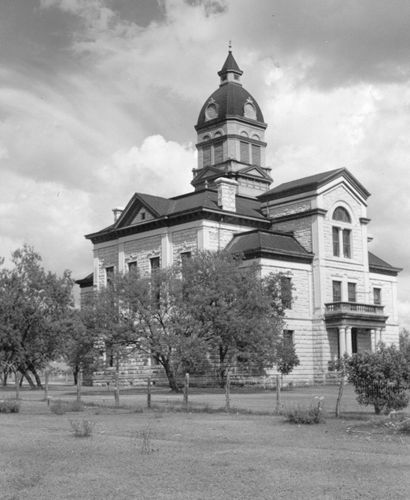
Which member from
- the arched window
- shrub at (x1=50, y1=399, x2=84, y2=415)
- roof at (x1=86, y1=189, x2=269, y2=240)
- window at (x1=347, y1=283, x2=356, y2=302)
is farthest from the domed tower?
shrub at (x1=50, y1=399, x2=84, y2=415)

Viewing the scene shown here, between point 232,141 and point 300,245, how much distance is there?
18.6 meters

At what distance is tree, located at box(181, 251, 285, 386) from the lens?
46.2 metres

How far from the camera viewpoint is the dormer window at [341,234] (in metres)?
62.2

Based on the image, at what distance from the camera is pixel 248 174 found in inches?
2958

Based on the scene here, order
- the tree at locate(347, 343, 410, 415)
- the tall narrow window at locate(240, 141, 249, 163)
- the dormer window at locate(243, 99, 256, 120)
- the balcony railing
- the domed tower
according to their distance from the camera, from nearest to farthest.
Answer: the tree at locate(347, 343, 410, 415), the balcony railing, the domed tower, the tall narrow window at locate(240, 141, 249, 163), the dormer window at locate(243, 99, 256, 120)

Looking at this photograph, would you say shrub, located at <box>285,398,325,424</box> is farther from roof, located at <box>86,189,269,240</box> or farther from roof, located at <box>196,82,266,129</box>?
roof, located at <box>196,82,266,129</box>

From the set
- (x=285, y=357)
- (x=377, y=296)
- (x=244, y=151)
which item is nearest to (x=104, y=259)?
(x=244, y=151)

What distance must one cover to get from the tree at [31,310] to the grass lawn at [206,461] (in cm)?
3289

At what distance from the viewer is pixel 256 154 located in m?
77.6

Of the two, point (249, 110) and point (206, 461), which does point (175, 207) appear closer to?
point (249, 110)

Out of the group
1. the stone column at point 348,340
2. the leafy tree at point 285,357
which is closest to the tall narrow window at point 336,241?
the stone column at point 348,340

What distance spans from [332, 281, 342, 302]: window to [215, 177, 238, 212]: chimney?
979 cm

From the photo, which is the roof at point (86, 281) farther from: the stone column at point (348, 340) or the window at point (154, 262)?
the stone column at point (348, 340)

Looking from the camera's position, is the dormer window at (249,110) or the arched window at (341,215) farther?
the dormer window at (249,110)
